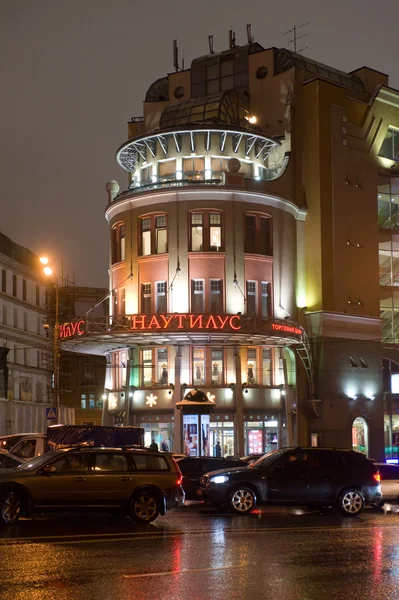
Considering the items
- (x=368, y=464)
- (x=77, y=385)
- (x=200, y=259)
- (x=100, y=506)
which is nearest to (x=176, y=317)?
(x=200, y=259)

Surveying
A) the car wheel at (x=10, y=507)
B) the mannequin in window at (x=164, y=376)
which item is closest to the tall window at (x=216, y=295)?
the mannequin in window at (x=164, y=376)

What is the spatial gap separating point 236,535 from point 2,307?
59.2 metres

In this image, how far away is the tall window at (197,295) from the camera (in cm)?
4828

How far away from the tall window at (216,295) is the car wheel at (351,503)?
25.4 m

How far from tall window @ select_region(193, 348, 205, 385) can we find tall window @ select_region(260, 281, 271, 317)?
440 centimetres

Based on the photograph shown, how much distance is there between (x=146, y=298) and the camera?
1945 inches

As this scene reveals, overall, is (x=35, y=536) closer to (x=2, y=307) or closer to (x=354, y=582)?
(x=354, y=582)

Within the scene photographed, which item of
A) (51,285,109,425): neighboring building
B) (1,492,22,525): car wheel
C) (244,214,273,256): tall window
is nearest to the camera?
(1,492,22,525): car wheel

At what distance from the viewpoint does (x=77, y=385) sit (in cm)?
9512

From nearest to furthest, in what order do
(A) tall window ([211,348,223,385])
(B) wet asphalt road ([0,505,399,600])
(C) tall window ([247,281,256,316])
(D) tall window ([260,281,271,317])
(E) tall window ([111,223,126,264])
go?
1. (B) wet asphalt road ([0,505,399,600])
2. (A) tall window ([211,348,223,385])
3. (C) tall window ([247,281,256,316])
4. (D) tall window ([260,281,271,317])
5. (E) tall window ([111,223,126,264])

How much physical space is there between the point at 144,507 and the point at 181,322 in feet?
79.9

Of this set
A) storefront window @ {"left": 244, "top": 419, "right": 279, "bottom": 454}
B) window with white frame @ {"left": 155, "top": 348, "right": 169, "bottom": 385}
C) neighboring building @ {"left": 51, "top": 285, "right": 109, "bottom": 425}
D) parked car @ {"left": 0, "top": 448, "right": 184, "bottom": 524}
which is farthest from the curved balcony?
neighboring building @ {"left": 51, "top": 285, "right": 109, "bottom": 425}

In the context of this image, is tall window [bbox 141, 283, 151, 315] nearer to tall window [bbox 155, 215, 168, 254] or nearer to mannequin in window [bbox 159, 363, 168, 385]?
tall window [bbox 155, 215, 168, 254]

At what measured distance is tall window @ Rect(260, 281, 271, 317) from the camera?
1953 inches
